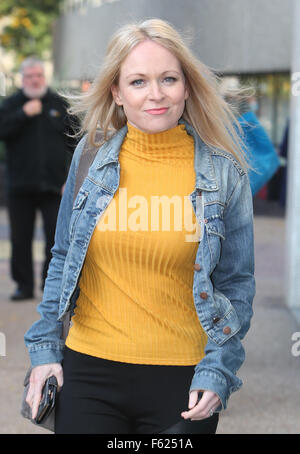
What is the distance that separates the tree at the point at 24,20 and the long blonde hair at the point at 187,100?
33691 millimetres

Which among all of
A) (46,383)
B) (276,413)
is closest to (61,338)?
(46,383)

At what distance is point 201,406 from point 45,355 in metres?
0.50

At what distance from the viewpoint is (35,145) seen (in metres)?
9.02

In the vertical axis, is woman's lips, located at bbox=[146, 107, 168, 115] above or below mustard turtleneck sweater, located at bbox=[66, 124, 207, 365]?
above

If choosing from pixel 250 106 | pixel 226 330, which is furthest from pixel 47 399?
pixel 250 106

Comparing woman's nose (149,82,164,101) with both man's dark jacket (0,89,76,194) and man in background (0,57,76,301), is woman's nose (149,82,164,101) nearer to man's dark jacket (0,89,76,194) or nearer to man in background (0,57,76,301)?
man in background (0,57,76,301)

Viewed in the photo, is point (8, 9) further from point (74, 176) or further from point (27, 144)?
point (74, 176)

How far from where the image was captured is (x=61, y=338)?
291 cm

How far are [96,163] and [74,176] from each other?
9 centimetres

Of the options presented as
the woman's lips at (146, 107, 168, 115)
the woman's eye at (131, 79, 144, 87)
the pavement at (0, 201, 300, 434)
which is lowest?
the pavement at (0, 201, 300, 434)

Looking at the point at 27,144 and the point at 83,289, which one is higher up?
the point at 27,144

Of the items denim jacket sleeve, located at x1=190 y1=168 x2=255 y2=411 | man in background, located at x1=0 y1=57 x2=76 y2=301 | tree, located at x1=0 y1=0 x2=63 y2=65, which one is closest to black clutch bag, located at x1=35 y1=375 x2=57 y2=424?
denim jacket sleeve, located at x1=190 y1=168 x2=255 y2=411

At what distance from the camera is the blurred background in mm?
5836

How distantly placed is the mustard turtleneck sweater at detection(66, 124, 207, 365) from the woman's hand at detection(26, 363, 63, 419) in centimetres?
9
